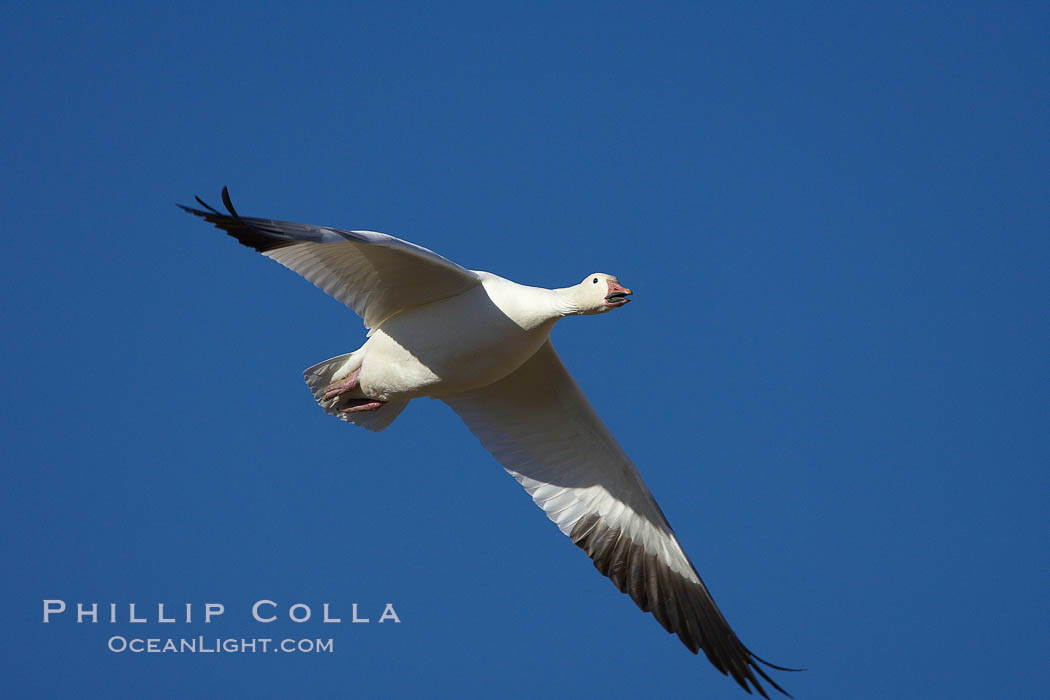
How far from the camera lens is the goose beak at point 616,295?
30.2ft

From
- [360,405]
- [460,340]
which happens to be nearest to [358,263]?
[460,340]

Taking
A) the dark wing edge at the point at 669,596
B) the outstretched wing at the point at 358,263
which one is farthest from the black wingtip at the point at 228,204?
the dark wing edge at the point at 669,596

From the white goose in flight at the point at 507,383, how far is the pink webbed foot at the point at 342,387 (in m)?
0.01

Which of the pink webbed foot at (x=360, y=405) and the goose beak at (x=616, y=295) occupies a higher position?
the pink webbed foot at (x=360, y=405)

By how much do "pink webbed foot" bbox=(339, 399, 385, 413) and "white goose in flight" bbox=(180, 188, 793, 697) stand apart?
12 millimetres

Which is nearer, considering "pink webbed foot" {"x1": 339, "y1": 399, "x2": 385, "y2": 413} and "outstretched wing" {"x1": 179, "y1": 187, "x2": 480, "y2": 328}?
"outstretched wing" {"x1": 179, "y1": 187, "x2": 480, "y2": 328}

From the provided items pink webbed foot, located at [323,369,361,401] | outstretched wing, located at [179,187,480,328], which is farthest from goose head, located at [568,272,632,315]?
pink webbed foot, located at [323,369,361,401]

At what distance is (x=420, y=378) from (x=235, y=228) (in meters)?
2.09

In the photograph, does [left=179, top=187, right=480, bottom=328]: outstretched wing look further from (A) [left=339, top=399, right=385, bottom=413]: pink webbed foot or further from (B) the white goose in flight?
(A) [left=339, top=399, right=385, bottom=413]: pink webbed foot

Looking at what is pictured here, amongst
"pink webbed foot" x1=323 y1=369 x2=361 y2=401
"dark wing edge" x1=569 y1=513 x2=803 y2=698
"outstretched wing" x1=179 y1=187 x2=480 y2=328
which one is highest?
"outstretched wing" x1=179 y1=187 x2=480 y2=328

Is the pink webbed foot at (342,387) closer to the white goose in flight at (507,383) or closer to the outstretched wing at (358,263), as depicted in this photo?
the white goose in flight at (507,383)

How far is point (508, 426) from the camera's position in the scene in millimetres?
11180

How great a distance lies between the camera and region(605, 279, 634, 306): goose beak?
9.20m

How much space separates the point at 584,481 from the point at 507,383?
1.16m
